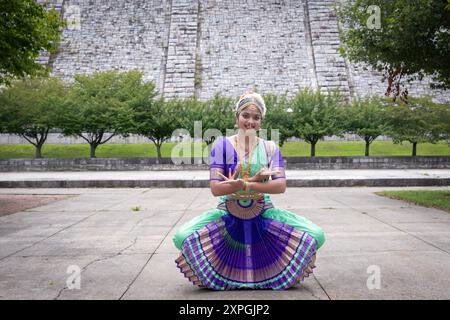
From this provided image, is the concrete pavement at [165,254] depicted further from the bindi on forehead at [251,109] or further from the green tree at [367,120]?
the green tree at [367,120]

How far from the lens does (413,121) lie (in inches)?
1013

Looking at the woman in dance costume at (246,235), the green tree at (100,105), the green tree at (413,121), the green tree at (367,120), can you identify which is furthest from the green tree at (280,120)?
the woman in dance costume at (246,235)

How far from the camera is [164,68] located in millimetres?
40938

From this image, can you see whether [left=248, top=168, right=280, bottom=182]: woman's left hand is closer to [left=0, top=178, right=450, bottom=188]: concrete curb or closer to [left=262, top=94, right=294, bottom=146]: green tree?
[left=0, top=178, right=450, bottom=188]: concrete curb

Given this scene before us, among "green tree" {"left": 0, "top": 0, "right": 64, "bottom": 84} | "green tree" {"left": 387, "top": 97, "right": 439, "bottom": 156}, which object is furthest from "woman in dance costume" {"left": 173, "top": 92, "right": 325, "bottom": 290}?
"green tree" {"left": 387, "top": 97, "right": 439, "bottom": 156}

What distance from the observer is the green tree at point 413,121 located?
25.2 meters

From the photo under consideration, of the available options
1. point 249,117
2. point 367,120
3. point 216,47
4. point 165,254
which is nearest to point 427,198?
point 165,254

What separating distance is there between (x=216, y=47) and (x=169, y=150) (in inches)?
648

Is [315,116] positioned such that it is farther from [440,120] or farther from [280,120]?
[440,120]

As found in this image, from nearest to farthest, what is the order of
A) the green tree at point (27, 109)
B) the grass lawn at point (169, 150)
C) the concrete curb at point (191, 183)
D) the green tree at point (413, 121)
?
the concrete curb at point (191, 183)
the green tree at point (413, 121)
the green tree at point (27, 109)
the grass lawn at point (169, 150)

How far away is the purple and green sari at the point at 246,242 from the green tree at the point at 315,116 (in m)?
21.5

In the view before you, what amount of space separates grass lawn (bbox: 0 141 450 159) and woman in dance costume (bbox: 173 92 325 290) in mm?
23722

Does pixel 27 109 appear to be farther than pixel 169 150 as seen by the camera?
No

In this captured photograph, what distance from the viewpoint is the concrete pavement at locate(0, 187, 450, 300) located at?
4203mm
